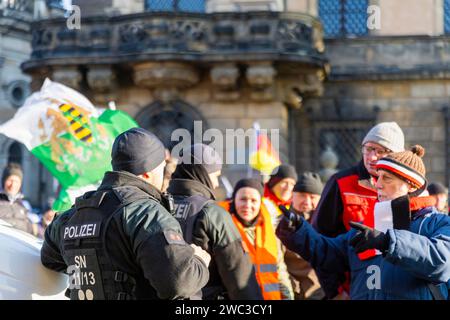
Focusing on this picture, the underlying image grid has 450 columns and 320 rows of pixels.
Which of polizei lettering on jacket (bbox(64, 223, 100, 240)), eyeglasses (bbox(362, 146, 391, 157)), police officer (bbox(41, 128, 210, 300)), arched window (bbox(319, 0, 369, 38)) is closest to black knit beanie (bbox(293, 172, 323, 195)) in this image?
eyeglasses (bbox(362, 146, 391, 157))

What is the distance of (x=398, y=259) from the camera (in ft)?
15.0

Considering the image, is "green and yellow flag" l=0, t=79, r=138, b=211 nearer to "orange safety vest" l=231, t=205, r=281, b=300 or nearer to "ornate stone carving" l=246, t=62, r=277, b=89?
"orange safety vest" l=231, t=205, r=281, b=300

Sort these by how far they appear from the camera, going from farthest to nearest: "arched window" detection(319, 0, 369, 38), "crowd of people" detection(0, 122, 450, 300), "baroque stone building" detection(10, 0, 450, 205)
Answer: "arched window" detection(319, 0, 369, 38) < "baroque stone building" detection(10, 0, 450, 205) < "crowd of people" detection(0, 122, 450, 300)

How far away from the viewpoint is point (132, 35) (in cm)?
1727

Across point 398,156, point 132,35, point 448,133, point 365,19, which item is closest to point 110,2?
point 132,35

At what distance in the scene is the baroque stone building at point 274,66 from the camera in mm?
17062

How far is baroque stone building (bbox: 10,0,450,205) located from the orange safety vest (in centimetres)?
929

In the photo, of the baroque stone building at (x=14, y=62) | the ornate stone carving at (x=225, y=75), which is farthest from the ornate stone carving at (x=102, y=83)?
the baroque stone building at (x=14, y=62)

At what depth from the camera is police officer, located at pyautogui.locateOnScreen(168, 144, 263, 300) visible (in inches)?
229

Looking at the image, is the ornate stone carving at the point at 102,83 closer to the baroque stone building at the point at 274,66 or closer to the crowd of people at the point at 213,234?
the baroque stone building at the point at 274,66

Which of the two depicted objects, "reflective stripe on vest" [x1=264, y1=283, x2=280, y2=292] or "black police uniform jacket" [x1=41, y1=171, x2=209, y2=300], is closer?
"black police uniform jacket" [x1=41, y1=171, x2=209, y2=300]

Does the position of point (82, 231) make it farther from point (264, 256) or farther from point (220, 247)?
point (264, 256)
